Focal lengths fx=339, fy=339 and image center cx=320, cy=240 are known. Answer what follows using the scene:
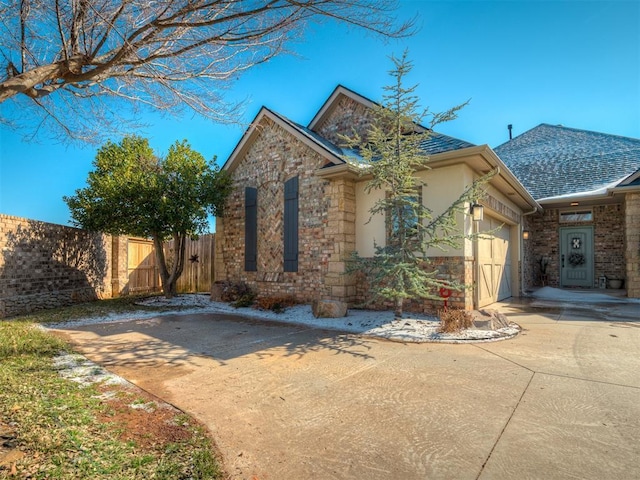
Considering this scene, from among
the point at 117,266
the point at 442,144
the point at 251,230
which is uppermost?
the point at 442,144

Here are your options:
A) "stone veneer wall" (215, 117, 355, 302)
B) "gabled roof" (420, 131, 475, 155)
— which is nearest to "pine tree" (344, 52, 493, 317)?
"gabled roof" (420, 131, 475, 155)

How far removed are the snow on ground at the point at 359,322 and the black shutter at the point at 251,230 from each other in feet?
4.76

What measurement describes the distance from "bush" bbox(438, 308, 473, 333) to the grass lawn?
4.37 metres

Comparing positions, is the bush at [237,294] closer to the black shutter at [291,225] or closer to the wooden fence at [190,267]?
the black shutter at [291,225]

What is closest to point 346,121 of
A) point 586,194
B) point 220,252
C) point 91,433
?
point 220,252

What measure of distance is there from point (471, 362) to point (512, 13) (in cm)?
682

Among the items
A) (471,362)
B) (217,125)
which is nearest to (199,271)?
(217,125)

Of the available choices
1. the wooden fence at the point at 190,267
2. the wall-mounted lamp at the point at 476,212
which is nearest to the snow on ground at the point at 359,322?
the wall-mounted lamp at the point at 476,212

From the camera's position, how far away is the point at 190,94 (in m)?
4.74

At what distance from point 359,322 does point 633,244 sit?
346 inches

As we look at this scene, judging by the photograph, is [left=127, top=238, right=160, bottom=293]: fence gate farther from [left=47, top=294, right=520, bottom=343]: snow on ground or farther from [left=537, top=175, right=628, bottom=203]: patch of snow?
[left=537, top=175, right=628, bottom=203]: patch of snow

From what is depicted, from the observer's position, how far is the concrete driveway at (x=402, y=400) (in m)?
2.23

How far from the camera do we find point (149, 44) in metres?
4.29

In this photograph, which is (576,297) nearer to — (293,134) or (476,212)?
(476,212)
